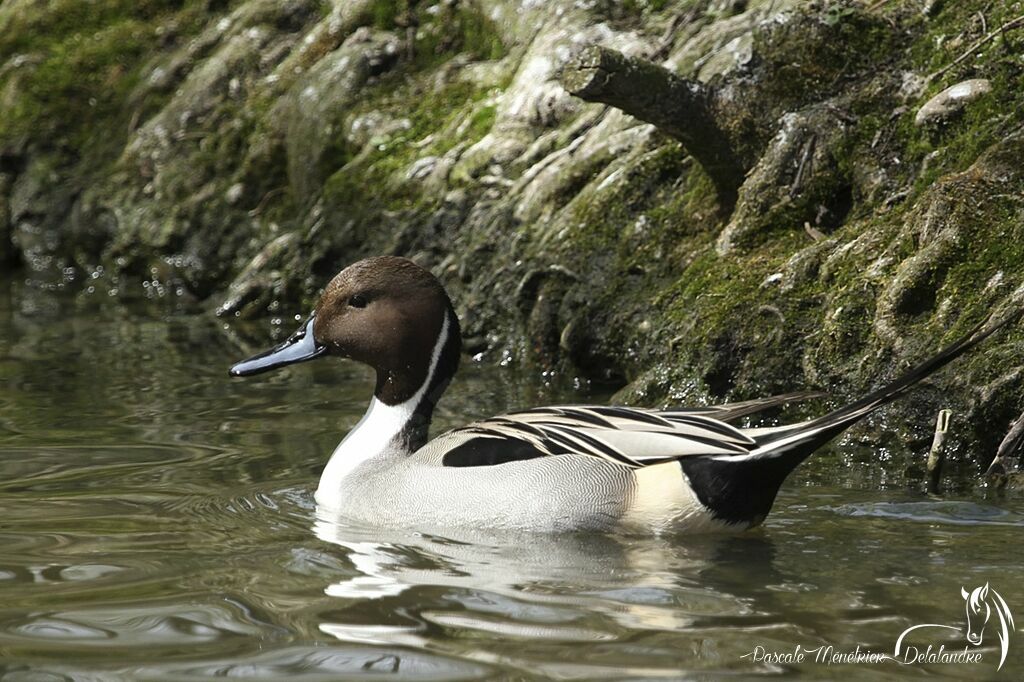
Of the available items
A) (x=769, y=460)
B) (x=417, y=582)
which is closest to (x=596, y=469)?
(x=769, y=460)

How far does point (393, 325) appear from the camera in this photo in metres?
5.96

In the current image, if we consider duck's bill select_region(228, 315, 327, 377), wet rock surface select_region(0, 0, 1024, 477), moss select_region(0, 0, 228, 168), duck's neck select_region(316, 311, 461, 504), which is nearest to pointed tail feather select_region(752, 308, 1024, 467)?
wet rock surface select_region(0, 0, 1024, 477)

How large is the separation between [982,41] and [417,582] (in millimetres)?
3828

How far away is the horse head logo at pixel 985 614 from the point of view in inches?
150

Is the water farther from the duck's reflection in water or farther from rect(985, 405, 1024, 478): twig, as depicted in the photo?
rect(985, 405, 1024, 478): twig

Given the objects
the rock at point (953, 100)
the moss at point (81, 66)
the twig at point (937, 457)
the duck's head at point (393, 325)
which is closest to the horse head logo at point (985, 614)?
the twig at point (937, 457)

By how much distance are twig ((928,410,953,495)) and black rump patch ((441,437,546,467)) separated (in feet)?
5.06

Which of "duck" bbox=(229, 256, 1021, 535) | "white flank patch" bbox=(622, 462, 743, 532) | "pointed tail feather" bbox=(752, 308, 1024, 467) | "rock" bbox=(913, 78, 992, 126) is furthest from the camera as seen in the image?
"rock" bbox=(913, 78, 992, 126)

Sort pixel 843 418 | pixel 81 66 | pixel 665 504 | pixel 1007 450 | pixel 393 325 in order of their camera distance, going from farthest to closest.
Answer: pixel 81 66 < pixel 393 325 < pixel 1007 450 < pixel 665 504 < pixel 843 418

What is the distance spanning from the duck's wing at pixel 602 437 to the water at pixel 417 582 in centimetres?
31

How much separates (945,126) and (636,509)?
2.90 metres

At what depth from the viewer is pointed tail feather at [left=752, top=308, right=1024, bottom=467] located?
183 inches

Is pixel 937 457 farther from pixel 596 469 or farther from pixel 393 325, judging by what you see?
pixel 393 325

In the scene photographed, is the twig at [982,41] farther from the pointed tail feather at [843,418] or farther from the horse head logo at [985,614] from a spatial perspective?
the horse head logo at [985,614]
